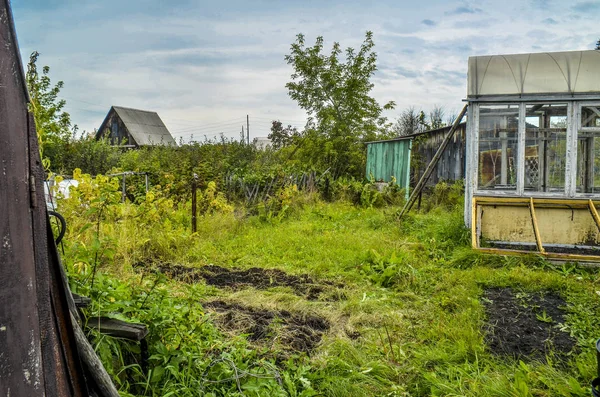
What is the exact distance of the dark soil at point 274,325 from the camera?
143 inches

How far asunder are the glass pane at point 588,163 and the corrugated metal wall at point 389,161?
490 cm

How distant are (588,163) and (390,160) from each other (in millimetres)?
5986

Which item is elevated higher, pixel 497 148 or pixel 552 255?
pixel 497 148

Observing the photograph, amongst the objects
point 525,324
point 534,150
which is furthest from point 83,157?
point 525,324

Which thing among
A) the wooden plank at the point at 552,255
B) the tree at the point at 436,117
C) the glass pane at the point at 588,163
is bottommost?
the wooden plank at the point at 552,255

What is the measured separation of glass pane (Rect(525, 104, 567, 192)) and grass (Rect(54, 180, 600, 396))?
5.18ft

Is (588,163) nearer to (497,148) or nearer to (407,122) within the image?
(497,148)

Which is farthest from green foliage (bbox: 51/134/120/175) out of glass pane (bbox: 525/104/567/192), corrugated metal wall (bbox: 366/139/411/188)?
glass pane (bbox: 525/104/567/192)

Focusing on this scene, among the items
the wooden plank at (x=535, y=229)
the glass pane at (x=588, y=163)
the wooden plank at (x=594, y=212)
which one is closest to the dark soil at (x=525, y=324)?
the wooden plank at (x=535, y=229)

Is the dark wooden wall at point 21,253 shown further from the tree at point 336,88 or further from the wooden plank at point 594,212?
the tree at point 336,88

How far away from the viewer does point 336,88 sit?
1467 centimetres

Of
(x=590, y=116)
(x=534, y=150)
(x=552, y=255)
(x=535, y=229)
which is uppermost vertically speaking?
(x=590, y=116)

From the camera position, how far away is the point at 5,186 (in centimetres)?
120

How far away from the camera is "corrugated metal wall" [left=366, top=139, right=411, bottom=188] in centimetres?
1202
